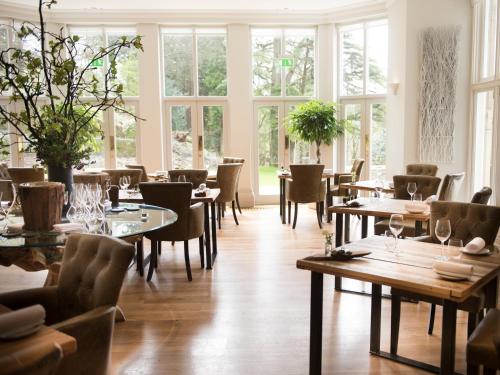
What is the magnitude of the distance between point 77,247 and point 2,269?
370 centimetres

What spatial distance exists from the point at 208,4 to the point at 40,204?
7164 millimetres

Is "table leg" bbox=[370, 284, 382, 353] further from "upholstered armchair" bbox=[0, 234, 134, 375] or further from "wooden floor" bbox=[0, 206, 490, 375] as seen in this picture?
"upholstered armchair" bbox=[0, 234, 134, 375]

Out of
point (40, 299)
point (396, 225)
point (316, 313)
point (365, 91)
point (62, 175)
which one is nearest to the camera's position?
point (40, 299)

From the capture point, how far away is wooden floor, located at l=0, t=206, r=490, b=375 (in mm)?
3252

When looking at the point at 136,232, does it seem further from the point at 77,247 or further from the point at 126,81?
the point at 126,81

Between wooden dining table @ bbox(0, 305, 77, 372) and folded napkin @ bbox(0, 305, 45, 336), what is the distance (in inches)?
1.5

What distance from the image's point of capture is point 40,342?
1664 mm

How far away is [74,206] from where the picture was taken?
3.37 m

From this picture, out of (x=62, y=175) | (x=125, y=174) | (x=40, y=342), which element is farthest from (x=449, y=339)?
(x=125, y=174)

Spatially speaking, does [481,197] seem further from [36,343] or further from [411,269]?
[36,343]

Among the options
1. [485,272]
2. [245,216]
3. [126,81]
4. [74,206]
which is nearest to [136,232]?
[74,206]

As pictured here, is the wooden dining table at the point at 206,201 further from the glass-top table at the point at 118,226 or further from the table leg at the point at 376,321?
the table leg at the point at 376,321

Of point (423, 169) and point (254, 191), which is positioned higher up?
point (423, 169)

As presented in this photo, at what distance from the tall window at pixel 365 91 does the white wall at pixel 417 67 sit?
44.3 inches
